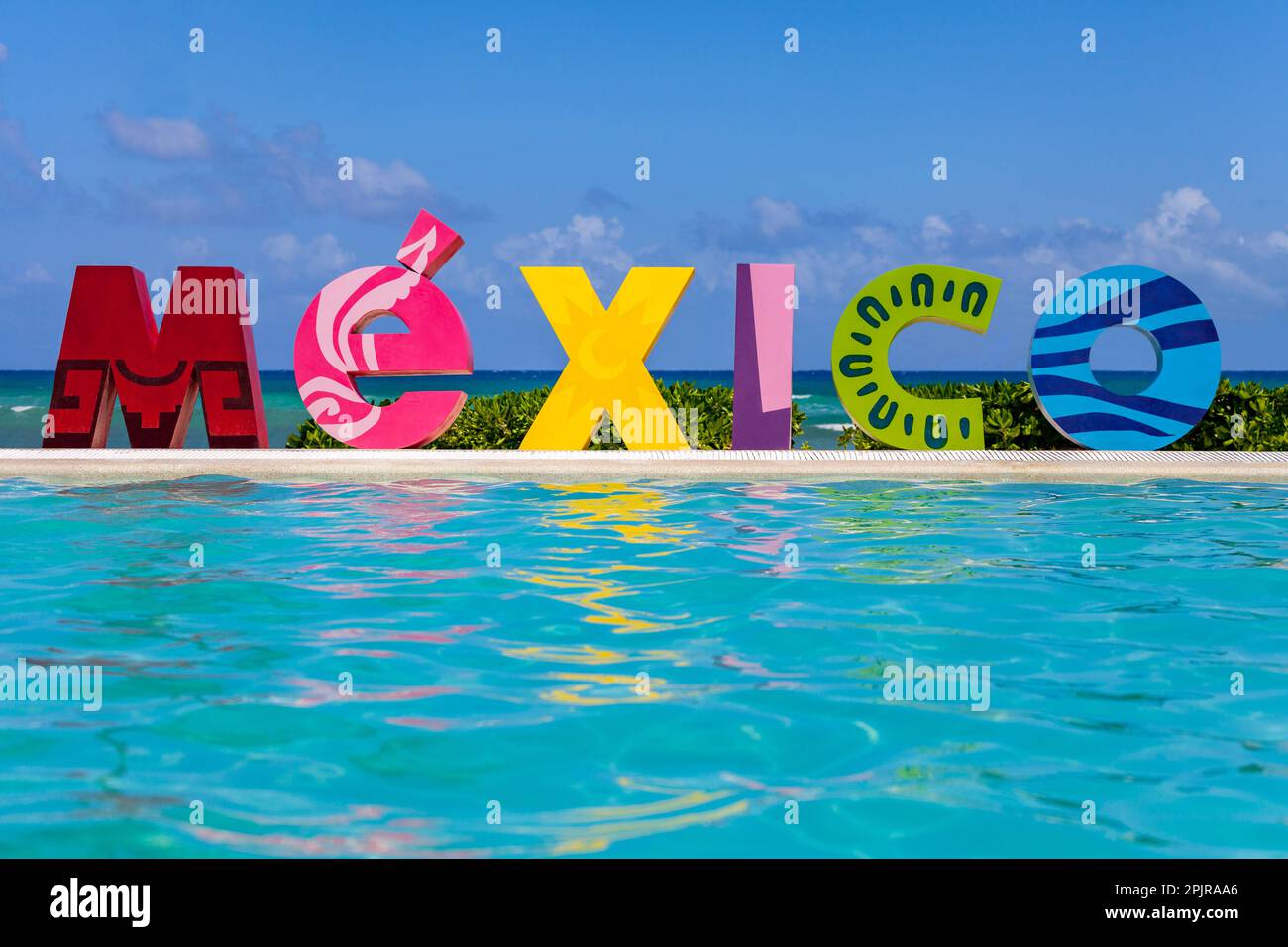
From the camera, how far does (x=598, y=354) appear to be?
13984mm

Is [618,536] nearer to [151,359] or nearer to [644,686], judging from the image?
[644,686]

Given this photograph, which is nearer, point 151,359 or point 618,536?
point 618,536

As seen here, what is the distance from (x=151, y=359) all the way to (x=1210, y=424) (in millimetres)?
13542

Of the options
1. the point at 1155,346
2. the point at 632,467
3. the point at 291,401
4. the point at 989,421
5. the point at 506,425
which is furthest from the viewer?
the point at 291,401

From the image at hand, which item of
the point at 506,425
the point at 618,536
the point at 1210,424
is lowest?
the point at 618,536

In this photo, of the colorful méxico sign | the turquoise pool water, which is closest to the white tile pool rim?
the colorful méxico sign

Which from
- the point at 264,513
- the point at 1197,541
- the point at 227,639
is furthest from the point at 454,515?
the point at 1197,541

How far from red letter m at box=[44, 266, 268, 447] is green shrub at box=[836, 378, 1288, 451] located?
836 centimetres

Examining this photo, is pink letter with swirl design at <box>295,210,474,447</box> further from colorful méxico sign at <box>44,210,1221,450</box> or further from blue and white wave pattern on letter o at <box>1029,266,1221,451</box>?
blue and white wave pattern on letter o at <box>1029,266,1221,451</box>

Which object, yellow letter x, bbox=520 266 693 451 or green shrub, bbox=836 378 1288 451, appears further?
green shrub, bbox=836 378 1288 451

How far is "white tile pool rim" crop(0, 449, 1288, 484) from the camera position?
12547 millimetres

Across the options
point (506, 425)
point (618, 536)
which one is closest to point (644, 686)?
point (618, 536)

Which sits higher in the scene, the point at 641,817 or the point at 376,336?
the point at 376,336

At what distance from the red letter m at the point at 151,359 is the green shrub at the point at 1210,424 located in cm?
836
